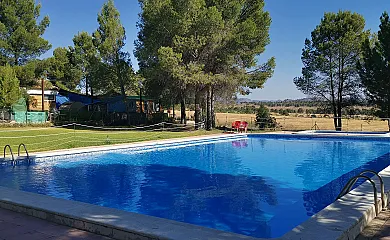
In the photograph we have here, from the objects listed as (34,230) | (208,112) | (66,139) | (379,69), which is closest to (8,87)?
(66,139)

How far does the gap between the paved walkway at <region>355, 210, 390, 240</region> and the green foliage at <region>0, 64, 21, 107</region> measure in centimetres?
2796

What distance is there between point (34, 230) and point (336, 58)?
74.2 ft

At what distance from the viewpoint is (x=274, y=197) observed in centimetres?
724

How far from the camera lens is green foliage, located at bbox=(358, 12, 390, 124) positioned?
19.6m

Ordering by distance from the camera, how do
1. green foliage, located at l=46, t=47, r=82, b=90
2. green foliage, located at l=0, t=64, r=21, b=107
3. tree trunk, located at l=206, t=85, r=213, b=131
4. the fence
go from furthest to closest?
green foliage, located at l=46, t=47, r=82, b=90, green foliage, located at l=0, t=64, r=21, b=107, tree trunk, located at l=206, t=85, r=213, b=131, the fence

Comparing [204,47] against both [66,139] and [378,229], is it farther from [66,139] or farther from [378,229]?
[378,229]

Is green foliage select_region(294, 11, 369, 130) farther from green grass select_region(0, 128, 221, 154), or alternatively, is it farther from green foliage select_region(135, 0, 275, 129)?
green grass select_region(0, 128, 221, 154)

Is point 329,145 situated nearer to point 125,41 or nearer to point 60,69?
point 125,41

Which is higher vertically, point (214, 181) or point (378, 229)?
point (378, 229)

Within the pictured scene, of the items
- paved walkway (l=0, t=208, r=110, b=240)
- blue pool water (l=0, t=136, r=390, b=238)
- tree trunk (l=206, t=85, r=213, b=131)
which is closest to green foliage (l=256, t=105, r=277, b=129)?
tree trunk (l=206, t=85, r=213, b=131)

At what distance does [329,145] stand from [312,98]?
8850mm

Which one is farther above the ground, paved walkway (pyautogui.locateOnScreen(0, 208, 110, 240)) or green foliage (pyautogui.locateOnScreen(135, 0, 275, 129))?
green foliage (pyautogui.locateOnScreen(135, 0, 275, 129))

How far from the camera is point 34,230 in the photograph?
13.4 ft

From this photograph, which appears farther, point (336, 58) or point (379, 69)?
point (336, 58)
